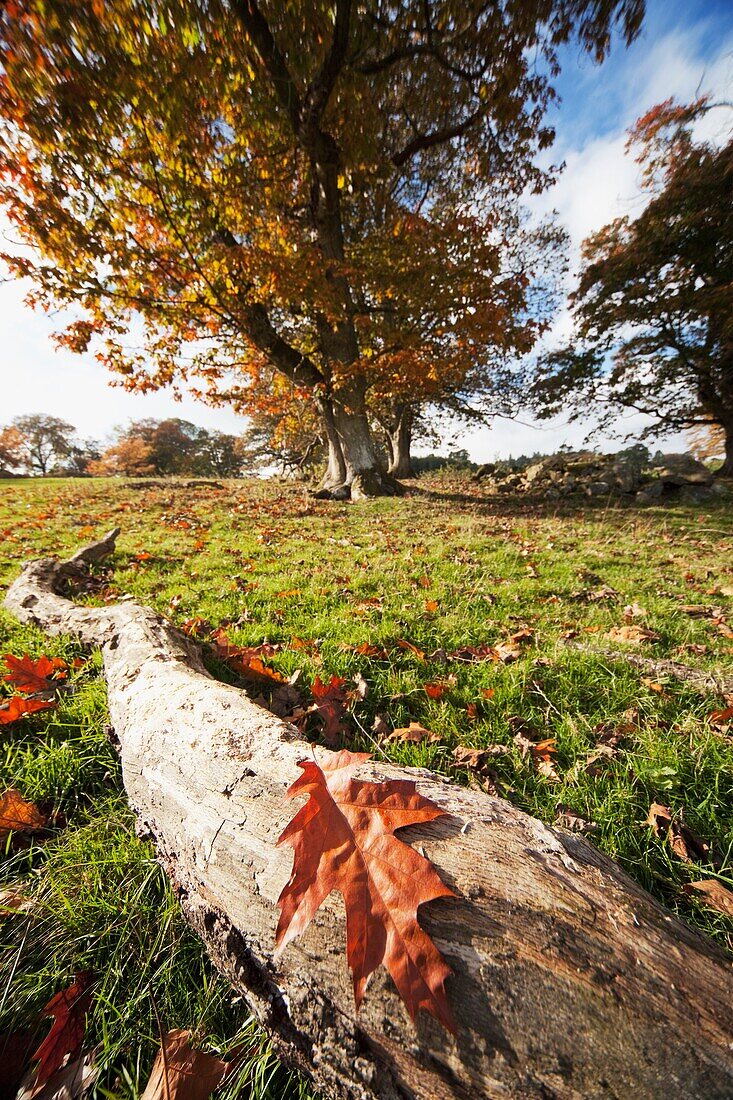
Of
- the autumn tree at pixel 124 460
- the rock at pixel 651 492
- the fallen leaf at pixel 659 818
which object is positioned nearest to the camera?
the fallen leaf at pixel 659 818

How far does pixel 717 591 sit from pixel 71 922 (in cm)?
543

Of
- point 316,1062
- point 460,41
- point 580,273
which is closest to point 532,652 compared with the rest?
point 316,1062

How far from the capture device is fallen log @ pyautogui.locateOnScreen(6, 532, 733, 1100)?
708 millimetres

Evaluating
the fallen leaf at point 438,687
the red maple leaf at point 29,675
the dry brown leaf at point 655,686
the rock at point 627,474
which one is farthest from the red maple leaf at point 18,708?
the rock at point 627,474

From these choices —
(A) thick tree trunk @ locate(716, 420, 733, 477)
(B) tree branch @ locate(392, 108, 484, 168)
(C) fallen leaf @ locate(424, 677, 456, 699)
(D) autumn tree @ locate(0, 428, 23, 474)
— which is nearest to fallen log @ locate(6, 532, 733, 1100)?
(C) fallen leaf @ locate(424, 677, 456, 699)

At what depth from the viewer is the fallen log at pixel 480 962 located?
71cm

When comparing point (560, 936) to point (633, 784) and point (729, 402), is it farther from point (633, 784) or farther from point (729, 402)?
point (729, 402)

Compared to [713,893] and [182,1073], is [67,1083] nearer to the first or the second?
[182,1073]

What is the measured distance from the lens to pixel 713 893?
1302 mm

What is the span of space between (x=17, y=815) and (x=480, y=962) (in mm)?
1817

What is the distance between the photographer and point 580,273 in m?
13.8

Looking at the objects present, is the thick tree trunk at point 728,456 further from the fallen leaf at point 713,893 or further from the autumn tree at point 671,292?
the fallen leaf at point 713,893

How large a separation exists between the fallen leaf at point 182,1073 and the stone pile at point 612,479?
12.6m

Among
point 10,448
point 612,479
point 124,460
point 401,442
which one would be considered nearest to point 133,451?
point 124,460
